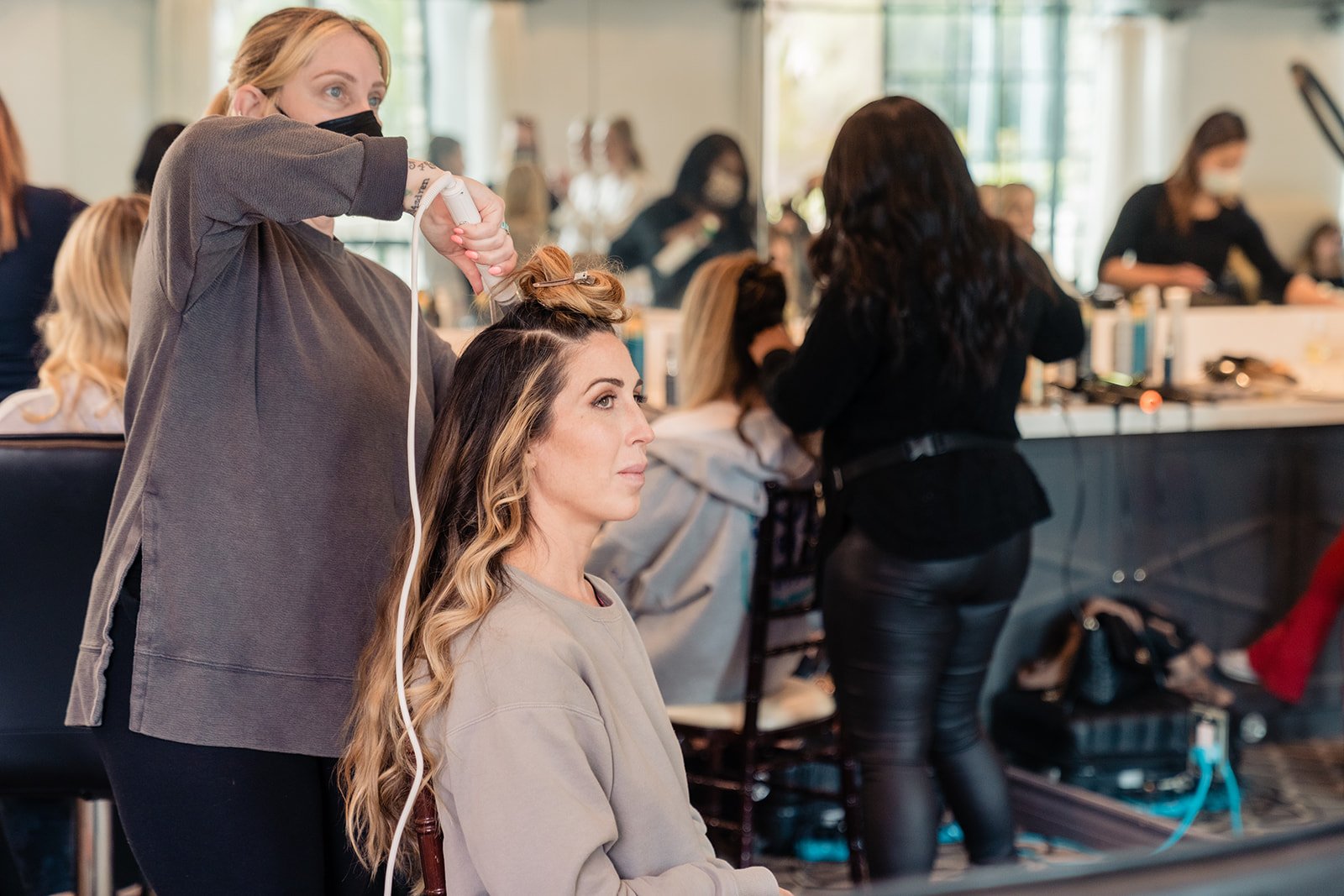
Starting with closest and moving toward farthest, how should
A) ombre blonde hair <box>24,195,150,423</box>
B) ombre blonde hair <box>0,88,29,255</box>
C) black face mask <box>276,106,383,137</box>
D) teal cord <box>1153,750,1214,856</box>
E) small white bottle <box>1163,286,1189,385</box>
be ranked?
black face mask <box>276,106,383,137</box> < ombre blonde hair <box>24,195,150,423</box> < ombre blonde hair <box>0,88,29,255</box> < teal cord <box>1153,750,1214,856</box> < small white bottle <box>1163,286,1189,385</box>

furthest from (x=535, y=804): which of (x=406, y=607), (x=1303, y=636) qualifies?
(x=1303, y=636)

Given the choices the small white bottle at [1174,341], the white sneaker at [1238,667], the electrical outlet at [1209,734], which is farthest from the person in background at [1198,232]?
the electrical outlet at [1209,734]

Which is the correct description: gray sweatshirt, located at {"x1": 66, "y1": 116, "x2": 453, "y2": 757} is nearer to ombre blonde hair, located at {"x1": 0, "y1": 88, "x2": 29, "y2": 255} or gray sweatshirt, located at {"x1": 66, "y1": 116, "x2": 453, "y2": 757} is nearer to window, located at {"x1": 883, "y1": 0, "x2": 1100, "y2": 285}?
ombre blonde hair, located at {"x1": 0, "y1": 88, "x2": 29, "y2": 255}

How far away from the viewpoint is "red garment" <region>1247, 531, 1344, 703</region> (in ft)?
9.59

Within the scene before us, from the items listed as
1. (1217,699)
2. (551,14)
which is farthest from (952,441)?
(551,14)

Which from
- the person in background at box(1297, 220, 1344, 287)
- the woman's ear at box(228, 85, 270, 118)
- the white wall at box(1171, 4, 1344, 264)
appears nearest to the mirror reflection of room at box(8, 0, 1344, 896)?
the woman's ear at box(228, 85, 270, 118)

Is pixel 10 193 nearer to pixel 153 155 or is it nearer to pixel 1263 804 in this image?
pixel 153 155

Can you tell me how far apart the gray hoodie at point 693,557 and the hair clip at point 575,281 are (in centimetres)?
100

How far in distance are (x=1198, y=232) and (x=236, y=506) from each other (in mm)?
3268

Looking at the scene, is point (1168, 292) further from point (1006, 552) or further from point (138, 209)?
point (138, 209)

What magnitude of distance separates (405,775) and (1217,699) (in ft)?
7.69

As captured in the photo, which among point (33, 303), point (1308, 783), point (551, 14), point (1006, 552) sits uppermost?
point (551, 14)

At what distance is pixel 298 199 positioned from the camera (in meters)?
0.98

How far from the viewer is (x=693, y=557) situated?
218cm
